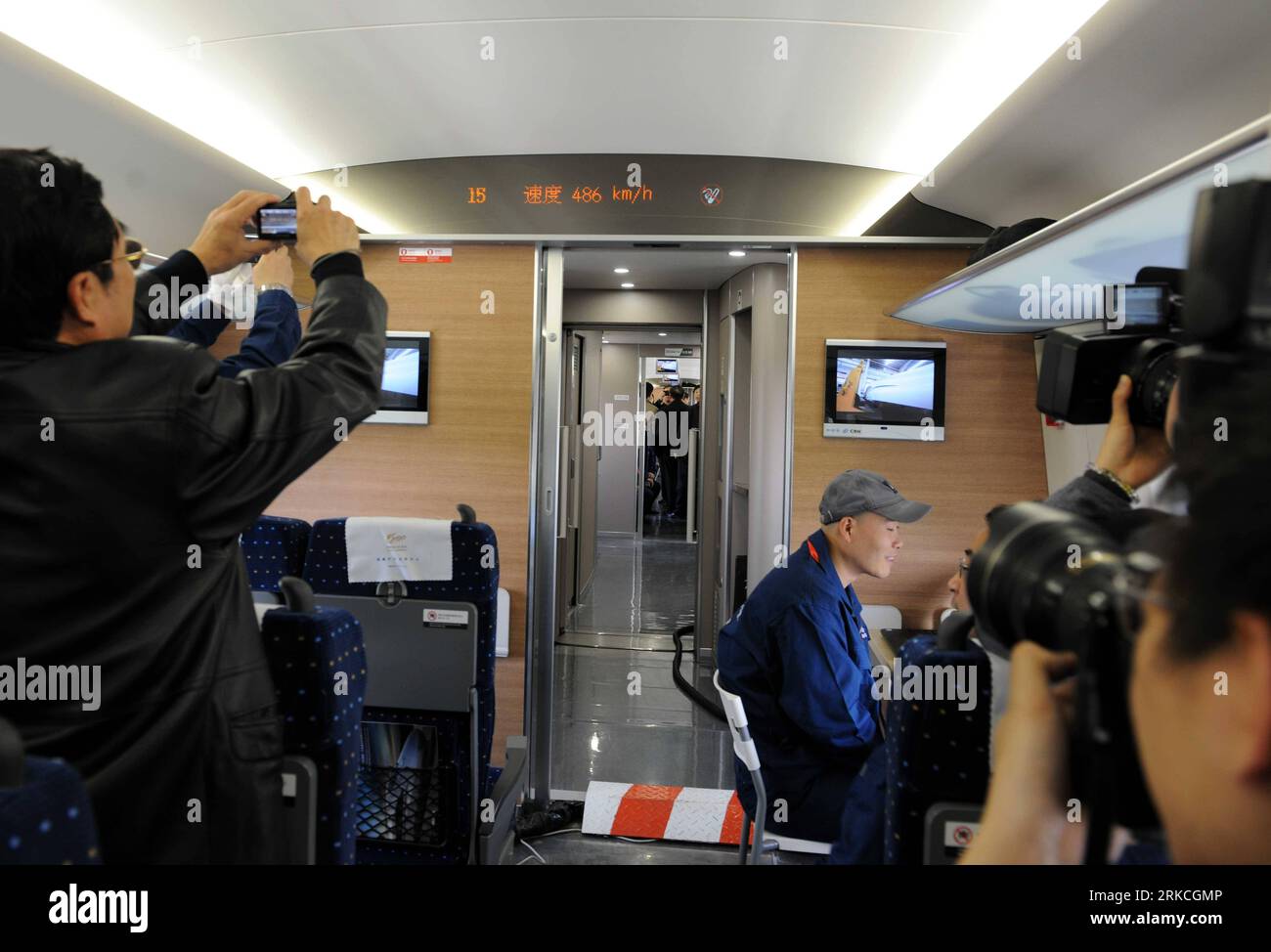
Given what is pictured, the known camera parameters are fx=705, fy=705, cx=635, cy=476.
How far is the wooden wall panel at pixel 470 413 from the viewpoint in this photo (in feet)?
11.1

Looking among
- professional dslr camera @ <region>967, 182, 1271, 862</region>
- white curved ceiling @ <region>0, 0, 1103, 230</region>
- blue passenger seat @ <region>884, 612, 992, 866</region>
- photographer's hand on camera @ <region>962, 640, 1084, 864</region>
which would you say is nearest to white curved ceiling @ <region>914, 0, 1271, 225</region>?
white curved ceiling @ <region>0, 0, 1103, 230</region>

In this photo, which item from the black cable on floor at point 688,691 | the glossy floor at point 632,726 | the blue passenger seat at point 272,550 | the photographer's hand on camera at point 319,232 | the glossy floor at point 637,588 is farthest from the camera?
the glossy floor at point 637,588

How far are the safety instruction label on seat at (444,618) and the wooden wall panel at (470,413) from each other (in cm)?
119

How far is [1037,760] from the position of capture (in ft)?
1.85

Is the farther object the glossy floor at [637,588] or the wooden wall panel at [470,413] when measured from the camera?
the glossy floor at [637,588]

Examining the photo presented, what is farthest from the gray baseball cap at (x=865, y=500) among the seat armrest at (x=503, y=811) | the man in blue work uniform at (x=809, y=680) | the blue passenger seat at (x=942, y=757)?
the blue passenger seat at (x=942, y=757)

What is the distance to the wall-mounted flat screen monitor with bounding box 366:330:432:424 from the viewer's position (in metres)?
3.37

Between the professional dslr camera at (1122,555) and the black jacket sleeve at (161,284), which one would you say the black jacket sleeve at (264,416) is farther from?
the professional dslr camera at (1122,555)

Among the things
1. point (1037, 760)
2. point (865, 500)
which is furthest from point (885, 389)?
point (1037, 760)

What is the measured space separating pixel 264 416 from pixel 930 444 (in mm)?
2996

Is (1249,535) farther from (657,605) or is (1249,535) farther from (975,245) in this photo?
(657,605)

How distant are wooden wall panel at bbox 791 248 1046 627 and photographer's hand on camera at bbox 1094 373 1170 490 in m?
2.41

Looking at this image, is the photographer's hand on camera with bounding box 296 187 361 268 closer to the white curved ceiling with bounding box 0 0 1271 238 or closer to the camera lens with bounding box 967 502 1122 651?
the camera lens with bounding box 967 502 1122 651
